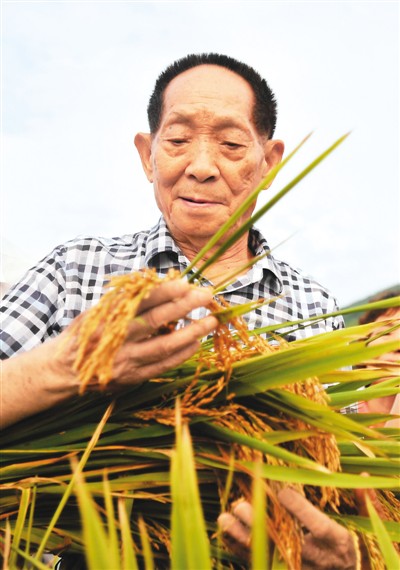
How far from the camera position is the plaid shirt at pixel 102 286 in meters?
1.87

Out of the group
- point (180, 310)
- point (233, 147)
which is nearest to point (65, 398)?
point (180, 310)

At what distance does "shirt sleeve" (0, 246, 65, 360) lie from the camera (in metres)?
1.83

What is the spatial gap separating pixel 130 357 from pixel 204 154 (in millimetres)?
1187

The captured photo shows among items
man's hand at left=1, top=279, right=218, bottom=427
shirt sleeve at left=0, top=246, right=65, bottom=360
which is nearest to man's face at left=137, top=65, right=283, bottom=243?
shirt sleeve at left=0, top=246, right=65, bottom=360

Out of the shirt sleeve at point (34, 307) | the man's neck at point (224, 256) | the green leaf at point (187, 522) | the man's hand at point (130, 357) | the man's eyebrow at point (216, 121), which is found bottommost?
the green leaf at point (187, 522)

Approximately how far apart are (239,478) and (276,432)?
0.09 m

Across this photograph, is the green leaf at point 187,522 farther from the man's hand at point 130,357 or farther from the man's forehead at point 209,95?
the man's forehead at point 209,95

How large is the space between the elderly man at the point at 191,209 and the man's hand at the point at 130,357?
843 mm

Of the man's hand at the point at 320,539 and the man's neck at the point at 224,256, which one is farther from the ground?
the man's neck at the point at 224,256

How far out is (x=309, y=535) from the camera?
1.04m

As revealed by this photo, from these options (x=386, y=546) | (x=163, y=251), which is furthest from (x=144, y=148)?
(x=386, y=546)

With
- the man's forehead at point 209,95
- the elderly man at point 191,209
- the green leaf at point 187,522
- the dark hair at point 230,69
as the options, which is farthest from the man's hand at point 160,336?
the dark hair at point 230,69

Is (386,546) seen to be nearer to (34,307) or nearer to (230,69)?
(34,307)

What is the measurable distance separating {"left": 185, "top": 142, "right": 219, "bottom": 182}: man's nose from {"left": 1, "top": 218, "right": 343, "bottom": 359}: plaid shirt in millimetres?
251
